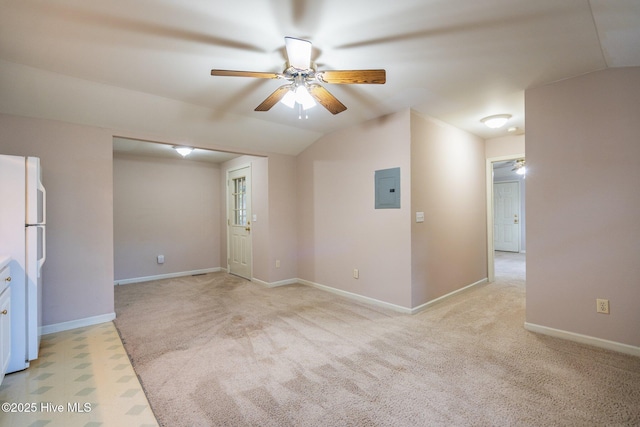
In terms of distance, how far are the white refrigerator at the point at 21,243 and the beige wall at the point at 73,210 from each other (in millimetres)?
839

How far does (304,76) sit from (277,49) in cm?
30

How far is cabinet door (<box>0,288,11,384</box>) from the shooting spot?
1921 mm

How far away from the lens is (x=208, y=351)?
256 centimetres

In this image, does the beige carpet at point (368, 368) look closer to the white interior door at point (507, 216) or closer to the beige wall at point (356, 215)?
the beige wall at point (356, 215)

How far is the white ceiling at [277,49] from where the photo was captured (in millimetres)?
1752

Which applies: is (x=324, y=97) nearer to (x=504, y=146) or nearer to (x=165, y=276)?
(x=504, y=146)

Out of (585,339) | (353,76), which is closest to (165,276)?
(353,76)

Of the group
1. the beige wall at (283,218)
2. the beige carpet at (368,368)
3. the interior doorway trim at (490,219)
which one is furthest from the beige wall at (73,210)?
the interior doorway trim at (490,219)

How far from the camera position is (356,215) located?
13.1 ft

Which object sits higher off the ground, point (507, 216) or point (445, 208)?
point (445, 208)

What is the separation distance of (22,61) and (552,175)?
4.71 metres

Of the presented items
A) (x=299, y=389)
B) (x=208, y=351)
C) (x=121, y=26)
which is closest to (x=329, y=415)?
(x=299, y=389)

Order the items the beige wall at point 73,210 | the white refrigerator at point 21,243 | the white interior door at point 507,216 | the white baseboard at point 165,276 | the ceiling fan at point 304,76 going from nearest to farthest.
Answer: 1. the ceiling fan at point 304,76
2. the white refrigerator at point 21,243
3. the beige wall at point 73,210
4. the white baseboard at point 165,276
5. the white interior door at point 507,216

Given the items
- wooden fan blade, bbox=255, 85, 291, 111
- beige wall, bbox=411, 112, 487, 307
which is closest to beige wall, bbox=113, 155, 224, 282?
wooden fan blade, bbox=255, 85, 291, 111
